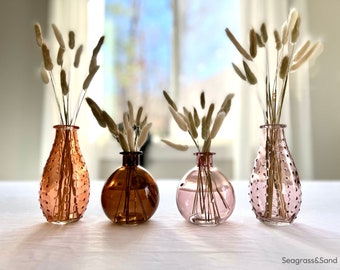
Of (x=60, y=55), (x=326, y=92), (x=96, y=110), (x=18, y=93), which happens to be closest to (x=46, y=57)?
(x=60, y=55)

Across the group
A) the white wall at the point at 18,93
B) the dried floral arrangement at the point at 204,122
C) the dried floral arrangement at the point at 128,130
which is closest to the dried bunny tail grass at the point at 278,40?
the dried floral arrangement at the point at 204,122

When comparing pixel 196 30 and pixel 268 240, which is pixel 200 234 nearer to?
pixel 268 240

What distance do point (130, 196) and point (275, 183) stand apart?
257 millimetres

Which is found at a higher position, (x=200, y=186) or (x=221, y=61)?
(x=221, y=61)

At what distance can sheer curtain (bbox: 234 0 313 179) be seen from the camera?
2.22m

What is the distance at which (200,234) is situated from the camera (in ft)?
1.63

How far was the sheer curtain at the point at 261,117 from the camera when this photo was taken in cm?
222

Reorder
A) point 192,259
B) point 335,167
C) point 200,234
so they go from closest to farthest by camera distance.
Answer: point 192,259 < point 200,234 < point 335,167

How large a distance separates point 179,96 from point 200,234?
6.70 feet

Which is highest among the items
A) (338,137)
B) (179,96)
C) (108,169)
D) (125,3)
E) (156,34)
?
(125,3)

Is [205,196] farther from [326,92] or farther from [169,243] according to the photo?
[326,92]

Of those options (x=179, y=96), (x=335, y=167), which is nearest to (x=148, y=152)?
(x=179, y=96)

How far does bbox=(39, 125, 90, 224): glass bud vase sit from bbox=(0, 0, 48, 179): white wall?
1.98m

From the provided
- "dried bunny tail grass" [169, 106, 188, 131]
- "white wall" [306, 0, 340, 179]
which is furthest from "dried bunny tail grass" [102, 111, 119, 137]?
"white wall" [306, 0, 340, 179]
